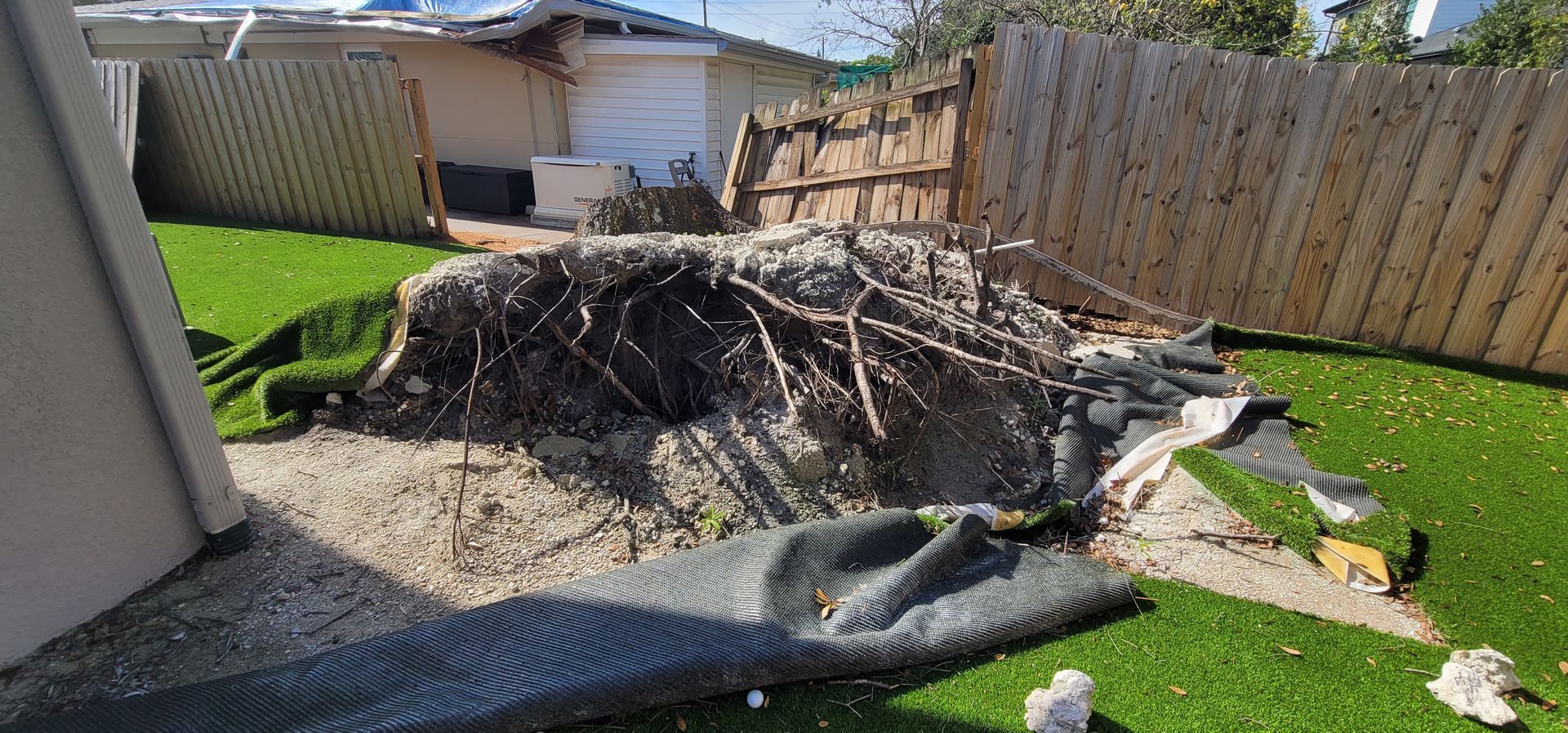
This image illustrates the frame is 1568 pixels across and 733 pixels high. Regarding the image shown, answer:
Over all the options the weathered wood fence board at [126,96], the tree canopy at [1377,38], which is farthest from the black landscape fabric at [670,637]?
the tree canopy at [1377,38]

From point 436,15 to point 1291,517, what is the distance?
11551mm

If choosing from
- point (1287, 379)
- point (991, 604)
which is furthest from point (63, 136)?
point (1287, 379)

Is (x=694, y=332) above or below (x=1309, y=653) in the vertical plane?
above

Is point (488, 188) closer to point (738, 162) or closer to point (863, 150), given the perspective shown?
point (738, 162)

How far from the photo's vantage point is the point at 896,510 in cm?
286

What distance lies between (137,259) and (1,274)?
0.34 metres

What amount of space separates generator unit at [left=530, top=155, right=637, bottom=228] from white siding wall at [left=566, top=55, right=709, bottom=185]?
0.69m

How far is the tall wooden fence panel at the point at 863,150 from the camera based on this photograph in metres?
5.55

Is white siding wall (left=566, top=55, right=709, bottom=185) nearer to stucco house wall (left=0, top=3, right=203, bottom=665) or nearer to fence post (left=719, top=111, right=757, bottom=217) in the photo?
fence post (left=719, top=111, right=757, bottom=217)

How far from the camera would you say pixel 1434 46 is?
19.5m

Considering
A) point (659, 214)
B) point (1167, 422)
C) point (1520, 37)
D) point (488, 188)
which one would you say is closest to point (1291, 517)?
point (1167, 422)

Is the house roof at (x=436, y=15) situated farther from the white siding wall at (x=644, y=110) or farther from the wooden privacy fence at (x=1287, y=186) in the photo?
the wooden privacy fence at (x=1287, y=186)

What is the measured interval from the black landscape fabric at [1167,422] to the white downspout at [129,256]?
11.9ft

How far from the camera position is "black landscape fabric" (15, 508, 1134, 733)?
183 cm
